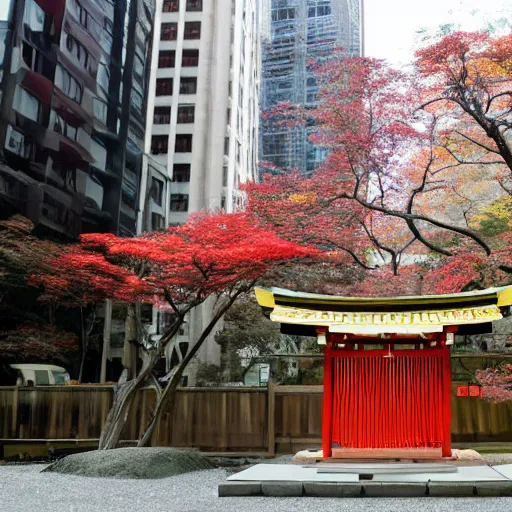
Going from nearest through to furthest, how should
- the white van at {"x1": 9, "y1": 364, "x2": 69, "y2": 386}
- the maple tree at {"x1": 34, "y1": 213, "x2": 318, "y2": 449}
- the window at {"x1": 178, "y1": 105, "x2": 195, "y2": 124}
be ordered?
1. the maple tree at {"x1": 34, "y1": 213, "x2": 318, "y2": 449}
2. the white van at {"x1": 9, "y1": 364, "x2": 69, "y2": 386}
3. the window at {"x1": 178, "y1": 105, "x2": 195, "y2": 124}

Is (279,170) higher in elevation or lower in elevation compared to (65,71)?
lower

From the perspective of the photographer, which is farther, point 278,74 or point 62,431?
point 278,74

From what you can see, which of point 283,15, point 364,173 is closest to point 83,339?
point 364,173

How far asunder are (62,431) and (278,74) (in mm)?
14270

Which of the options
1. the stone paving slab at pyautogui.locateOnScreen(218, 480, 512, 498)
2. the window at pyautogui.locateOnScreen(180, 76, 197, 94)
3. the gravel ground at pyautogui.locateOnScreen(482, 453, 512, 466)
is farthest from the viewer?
the window at pyautogui.locateOnScreen(180, 76, 197, 94)

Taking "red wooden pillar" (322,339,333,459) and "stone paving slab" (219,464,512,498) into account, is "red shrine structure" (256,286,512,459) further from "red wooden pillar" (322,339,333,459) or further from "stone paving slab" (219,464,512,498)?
"stone paving slab" (219,464,512,498)

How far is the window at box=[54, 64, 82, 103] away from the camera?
18.2 m

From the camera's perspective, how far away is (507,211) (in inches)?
758

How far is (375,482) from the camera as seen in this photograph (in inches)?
295

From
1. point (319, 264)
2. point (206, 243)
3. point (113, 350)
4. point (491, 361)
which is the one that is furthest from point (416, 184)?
point (113, 350)

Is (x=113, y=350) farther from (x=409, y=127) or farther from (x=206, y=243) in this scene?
(x=409, y=127)

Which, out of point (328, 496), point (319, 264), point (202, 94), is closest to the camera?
point (328, 496)

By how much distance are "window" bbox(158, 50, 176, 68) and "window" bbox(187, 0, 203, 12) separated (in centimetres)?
155

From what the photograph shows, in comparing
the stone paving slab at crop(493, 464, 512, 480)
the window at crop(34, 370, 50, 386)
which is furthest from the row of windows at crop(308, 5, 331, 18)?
the stone paving slab at crop(493, 464, 512, 480)
